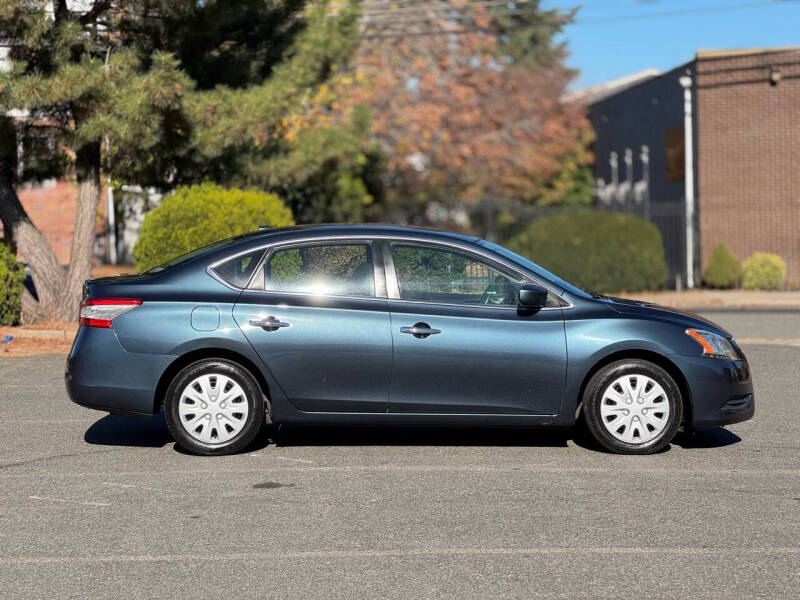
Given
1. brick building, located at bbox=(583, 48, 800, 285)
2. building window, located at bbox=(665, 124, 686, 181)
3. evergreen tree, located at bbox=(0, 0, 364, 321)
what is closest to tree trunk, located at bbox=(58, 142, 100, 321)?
evergreen tree, located at bbox=(0, 0, 364, 321)

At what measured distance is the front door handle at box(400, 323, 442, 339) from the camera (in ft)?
26.3

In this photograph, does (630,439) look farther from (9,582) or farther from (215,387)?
(9,582)

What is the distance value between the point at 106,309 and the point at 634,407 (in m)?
3.65

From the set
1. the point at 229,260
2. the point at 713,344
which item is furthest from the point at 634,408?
the point at 229,260

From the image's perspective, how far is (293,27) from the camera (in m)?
21.0

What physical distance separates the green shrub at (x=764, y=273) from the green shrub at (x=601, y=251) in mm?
2681

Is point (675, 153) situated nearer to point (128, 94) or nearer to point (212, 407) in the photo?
point (128, 94)

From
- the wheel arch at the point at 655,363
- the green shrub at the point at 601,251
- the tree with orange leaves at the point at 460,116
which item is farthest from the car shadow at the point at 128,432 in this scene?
the tree with orange leaves at the point at 460,116

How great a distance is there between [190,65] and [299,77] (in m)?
2.02

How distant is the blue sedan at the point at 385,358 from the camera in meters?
8.03

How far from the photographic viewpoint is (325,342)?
804 centimetres

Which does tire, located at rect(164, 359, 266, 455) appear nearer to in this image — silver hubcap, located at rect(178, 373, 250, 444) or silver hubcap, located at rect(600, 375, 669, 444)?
silver hubcap, located at rect(178, 373, 250, 444)

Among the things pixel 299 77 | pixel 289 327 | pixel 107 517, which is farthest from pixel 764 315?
pixel 107 517

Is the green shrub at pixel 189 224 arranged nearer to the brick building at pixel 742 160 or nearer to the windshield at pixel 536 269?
the windshield at pixel 536 269
